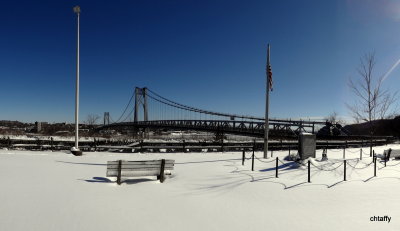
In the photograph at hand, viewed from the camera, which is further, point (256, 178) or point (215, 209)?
point (256, 178)

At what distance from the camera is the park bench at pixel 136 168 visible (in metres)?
7.67

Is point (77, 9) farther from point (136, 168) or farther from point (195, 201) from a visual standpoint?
point (195, 201)

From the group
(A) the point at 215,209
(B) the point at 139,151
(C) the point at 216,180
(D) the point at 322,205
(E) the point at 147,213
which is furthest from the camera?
(B) the point at 139,151

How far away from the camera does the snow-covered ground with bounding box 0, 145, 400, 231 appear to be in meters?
4.85

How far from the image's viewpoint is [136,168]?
25.8 feet

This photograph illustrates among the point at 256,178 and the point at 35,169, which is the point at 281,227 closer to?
the point at 256,178

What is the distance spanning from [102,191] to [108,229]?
8.55 feet

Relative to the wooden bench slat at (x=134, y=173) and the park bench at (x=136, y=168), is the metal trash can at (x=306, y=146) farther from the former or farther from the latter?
the wooden bench slat at (x=134, y=173)

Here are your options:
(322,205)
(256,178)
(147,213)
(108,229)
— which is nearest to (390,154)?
(256,178)

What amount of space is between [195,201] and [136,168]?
2.55m

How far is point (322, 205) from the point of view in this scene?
6.24 meters

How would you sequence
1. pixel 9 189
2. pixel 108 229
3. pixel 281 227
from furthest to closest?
1. pixel 9 189
2. pixel 281 227
3. pixel 108 229

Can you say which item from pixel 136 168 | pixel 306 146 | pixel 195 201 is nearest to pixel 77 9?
pixel 136 168

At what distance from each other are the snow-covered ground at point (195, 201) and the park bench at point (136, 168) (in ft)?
1.03
